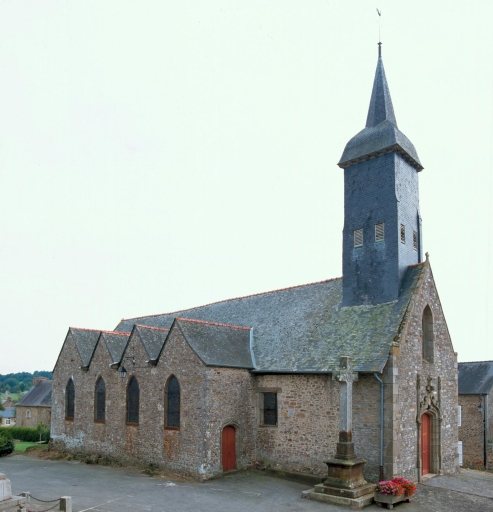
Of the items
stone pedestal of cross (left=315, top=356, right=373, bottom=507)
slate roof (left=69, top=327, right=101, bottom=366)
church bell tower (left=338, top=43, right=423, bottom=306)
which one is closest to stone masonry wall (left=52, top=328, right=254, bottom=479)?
slate roof (left=69, top=327, right=101, bottom=366)

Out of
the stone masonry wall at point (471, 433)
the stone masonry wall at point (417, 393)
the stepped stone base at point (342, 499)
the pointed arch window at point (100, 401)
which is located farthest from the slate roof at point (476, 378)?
the pointed arch window at point (100, 401)

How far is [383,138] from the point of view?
20.5 m

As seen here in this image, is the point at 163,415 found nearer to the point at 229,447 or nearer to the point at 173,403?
the point at 173,403

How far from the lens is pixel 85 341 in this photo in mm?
27641

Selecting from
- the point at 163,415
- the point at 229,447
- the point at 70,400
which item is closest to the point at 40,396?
the point at 70,400

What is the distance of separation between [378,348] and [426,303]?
137 inches

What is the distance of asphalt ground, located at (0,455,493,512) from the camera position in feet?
48.3

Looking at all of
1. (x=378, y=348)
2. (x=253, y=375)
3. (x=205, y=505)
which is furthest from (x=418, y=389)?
(x=205, y=505)

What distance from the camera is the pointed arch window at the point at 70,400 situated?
2616cm

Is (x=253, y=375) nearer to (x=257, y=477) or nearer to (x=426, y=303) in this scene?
(x=257, y=477)

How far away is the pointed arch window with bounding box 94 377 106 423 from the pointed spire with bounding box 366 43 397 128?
683 inches

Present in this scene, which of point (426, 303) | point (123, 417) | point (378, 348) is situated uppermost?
point (426, 303)

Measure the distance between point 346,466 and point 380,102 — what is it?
1506 centimetres

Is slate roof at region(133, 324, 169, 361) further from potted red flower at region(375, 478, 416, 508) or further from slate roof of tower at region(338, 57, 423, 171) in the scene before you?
slate roof of tower at region(338, 57, 423, 171)
